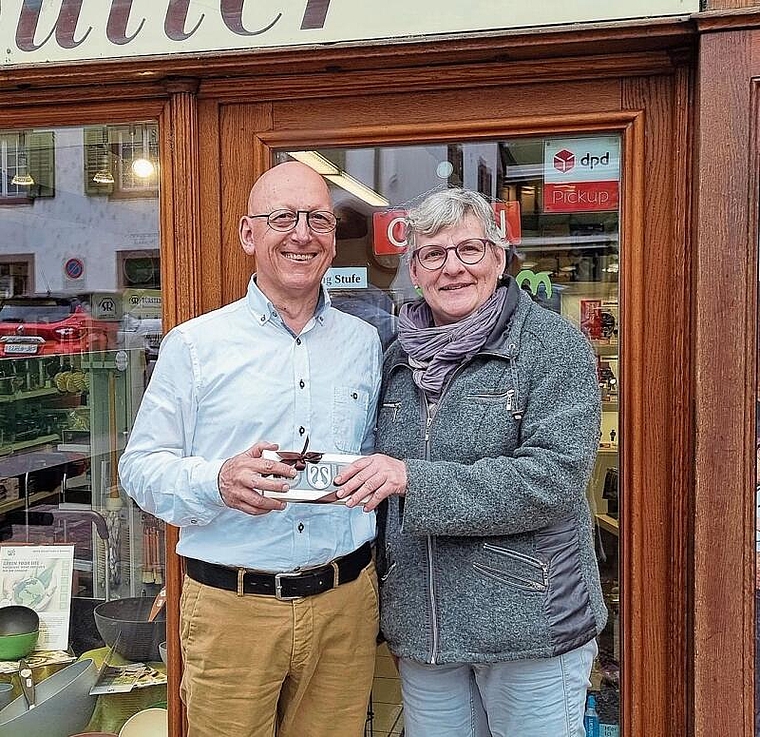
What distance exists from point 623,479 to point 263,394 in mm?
939

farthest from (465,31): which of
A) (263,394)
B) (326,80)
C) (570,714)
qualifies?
(570,714)

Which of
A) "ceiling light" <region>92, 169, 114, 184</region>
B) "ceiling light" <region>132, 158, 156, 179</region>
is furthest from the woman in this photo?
"ceiling light" <region>92, 169, 114, 184</region>

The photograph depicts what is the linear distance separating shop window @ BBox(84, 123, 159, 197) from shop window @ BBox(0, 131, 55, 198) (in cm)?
13

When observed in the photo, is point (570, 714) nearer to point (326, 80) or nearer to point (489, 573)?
point (489, 573)

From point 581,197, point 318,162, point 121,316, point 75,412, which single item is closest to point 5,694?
point 75,412

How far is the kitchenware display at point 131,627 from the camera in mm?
2701

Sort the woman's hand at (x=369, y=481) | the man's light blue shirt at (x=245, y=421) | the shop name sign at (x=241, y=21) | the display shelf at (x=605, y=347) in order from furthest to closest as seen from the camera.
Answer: the display shelf at (x=605, y=347)
the shop name sign at (x=241, y=21)
the man's light blue shirt at (x=245, y=421)
the woman's hand at (x=369, y=481)

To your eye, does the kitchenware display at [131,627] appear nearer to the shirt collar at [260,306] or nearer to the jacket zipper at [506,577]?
the shirt collar at [260,306]

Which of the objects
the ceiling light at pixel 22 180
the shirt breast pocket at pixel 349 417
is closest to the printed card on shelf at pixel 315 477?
the shirt breast pocket at pixel 349 417

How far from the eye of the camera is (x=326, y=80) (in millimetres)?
2322

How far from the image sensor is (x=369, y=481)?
5.82 feet

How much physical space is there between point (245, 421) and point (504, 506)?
616 millimetres

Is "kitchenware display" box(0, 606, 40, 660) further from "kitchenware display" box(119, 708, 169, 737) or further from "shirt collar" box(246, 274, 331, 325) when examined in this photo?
"shirt collar" box(246, 274, 331, 325)

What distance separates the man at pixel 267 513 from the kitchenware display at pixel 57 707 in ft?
2.51
